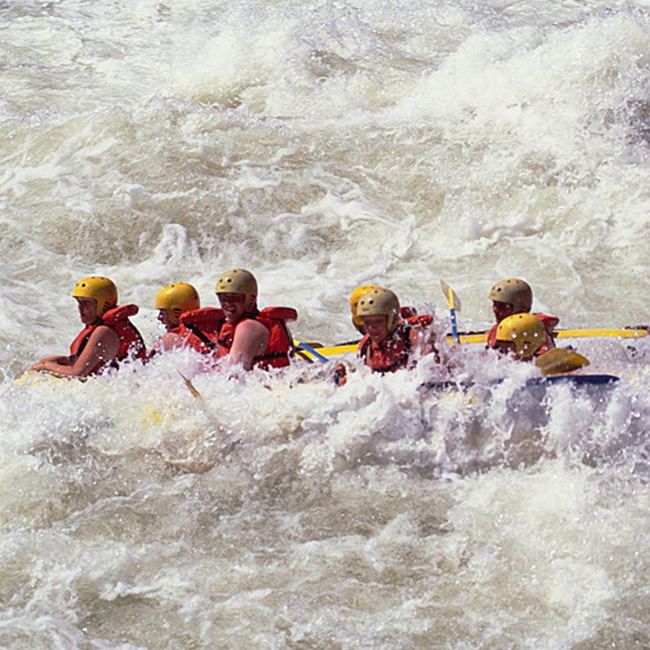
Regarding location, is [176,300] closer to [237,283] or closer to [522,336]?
[237,283]

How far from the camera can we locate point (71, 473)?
5668mm

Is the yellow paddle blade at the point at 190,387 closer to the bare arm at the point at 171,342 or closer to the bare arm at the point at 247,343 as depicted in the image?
the bare arm at the point at 247,343

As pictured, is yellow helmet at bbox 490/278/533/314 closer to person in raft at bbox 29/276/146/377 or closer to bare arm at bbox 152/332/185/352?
bare arm at bbox 152/332/185/352

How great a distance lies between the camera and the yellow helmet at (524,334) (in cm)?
555

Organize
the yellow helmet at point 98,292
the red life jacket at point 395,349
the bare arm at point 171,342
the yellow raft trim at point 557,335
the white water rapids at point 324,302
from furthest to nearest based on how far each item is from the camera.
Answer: the yellow raft trim at point 557,335 < the bare arm at point 171,342 < the yellow helmet at point 98,292 < the red life jacket at point 395,349 < the white water rapids at point 324,302

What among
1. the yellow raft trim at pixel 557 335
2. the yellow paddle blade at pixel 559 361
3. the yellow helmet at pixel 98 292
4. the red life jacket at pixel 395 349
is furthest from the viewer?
the yellow raft trim at pixel 557 335

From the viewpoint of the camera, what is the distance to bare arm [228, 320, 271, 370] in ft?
19.1

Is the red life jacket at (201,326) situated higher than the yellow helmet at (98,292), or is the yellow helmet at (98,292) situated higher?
the yellow helmet at (98,292)

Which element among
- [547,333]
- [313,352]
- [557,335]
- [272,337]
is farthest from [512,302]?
[272,337]

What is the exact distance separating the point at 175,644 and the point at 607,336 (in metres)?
3.13

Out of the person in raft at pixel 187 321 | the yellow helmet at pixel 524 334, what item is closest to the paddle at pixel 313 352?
the person in raft at pixel 187 321

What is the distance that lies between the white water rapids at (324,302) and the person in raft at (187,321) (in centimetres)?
18

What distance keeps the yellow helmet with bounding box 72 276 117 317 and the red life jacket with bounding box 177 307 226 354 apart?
0.43 metres

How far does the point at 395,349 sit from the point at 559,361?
89cm
